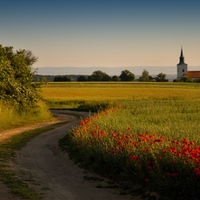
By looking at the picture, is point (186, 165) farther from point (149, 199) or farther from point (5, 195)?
point (5, 195)

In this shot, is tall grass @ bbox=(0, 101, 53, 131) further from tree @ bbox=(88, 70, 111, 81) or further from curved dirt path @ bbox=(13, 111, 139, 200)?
tree @ bbox=(88, 70, 111, 81)

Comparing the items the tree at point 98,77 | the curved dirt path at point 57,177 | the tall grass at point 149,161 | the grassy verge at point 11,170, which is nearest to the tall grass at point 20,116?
the grassy verge at point 11,170

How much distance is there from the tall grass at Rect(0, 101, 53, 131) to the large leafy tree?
626mm

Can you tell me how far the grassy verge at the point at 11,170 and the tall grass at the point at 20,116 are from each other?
18.2 feet

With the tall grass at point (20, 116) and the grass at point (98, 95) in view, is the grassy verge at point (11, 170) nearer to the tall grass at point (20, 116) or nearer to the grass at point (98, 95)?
the tall grass at point (20, 116)

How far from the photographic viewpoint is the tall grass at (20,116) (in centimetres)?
2900

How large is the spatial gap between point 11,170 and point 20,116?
66.5ft

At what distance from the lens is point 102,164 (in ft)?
42.3

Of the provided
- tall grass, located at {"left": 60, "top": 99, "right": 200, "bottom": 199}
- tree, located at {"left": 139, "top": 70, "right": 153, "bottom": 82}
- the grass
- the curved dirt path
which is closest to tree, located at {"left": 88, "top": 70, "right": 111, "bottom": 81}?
tree, located at {"left": 139, "top": 70, "right": 153, "bottom": 82}

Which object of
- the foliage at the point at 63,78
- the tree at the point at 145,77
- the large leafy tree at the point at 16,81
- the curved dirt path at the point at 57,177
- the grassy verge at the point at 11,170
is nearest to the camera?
the grassy verge at the point at 11,170

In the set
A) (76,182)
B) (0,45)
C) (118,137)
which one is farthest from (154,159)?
(0,45)

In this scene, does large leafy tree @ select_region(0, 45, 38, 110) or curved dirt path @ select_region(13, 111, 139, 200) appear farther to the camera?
large leafy tree @ select_region(0, 45, 38, 110)

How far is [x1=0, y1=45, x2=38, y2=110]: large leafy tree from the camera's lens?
32844 millimetres

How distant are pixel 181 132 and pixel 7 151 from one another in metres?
7.42
